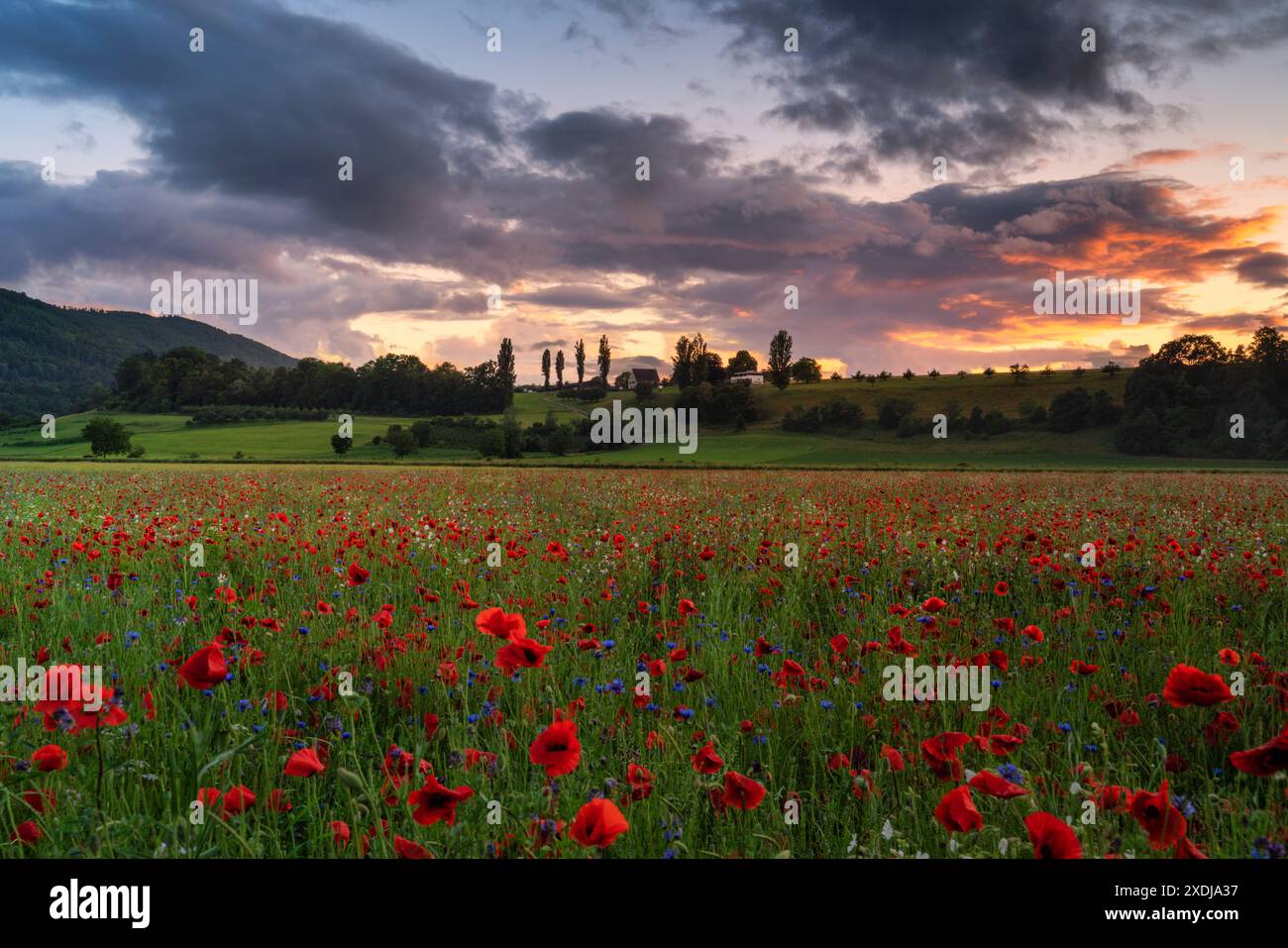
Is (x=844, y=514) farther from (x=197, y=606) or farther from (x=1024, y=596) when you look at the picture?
(x=197, y=606)

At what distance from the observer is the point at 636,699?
10.4 feet

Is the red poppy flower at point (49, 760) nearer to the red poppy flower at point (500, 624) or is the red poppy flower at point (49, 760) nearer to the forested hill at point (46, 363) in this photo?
the red poppy flower at point (500, 624)

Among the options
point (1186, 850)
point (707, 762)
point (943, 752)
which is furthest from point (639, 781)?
point (1186, 850)

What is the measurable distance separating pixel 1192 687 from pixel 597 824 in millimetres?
1654

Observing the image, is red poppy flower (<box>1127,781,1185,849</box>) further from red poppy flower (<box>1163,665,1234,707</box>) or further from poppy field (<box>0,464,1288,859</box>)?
red poppy flower (<box>1163,665,1234,707</box>)

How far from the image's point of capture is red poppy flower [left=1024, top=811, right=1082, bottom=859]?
151 cm

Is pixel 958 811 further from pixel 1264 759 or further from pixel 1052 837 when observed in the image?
pixel 1264 759

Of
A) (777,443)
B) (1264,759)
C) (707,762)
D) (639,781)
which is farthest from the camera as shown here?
(777,443)

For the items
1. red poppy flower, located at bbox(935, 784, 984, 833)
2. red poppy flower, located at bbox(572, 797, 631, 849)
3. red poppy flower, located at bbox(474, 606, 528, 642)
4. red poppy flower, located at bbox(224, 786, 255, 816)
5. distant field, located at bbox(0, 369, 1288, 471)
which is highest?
distant field, located at bbox(0, 369, 1288, 471)

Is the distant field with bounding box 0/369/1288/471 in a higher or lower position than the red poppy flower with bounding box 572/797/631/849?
higher

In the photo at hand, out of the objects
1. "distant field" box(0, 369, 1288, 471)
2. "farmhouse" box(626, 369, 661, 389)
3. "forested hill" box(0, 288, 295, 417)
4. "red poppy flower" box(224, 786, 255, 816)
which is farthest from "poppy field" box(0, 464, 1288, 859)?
"farmhouse" box(626, 369, 661, 389)

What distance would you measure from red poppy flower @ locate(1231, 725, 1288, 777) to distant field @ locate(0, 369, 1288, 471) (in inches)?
1583

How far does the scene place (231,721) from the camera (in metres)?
2.99
